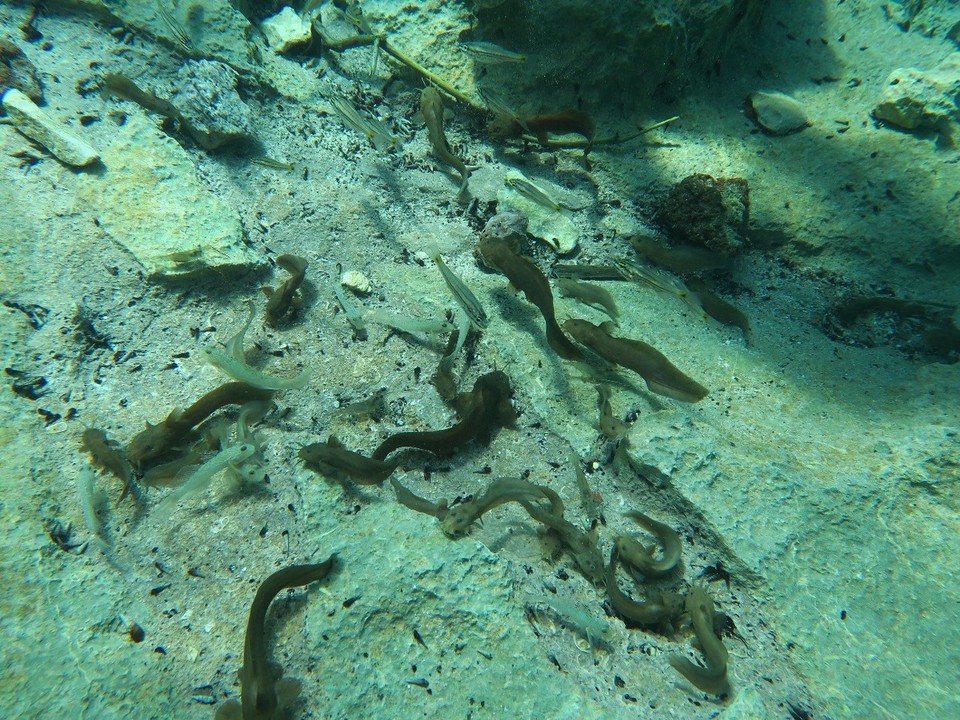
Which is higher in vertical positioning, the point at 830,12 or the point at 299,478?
the point at 830,12

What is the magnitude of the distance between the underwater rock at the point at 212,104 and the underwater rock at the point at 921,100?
7.33 meters

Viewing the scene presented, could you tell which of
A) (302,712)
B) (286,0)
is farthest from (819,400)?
(286,0)

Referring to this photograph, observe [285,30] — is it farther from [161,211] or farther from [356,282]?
[356,282]

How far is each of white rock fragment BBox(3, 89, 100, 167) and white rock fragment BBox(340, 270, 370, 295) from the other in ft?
8.54

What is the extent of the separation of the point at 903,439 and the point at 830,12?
6616mm

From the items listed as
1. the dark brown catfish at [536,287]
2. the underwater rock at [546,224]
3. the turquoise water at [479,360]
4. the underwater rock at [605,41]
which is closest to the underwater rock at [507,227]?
the turquoise water at [479,360]

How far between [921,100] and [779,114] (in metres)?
1.51

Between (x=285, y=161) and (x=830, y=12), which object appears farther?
(x=830, y=12)

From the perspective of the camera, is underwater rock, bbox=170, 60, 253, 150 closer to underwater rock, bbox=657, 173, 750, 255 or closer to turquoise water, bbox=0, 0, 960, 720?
turquoise water, bbox=0, 0, 960, 720

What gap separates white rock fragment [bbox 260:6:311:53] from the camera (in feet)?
19.5

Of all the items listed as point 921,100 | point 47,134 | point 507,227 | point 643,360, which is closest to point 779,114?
point 921,100

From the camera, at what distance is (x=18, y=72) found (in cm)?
468

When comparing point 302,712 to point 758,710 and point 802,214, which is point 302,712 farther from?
point 802,214

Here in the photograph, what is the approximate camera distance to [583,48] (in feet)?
17.0
